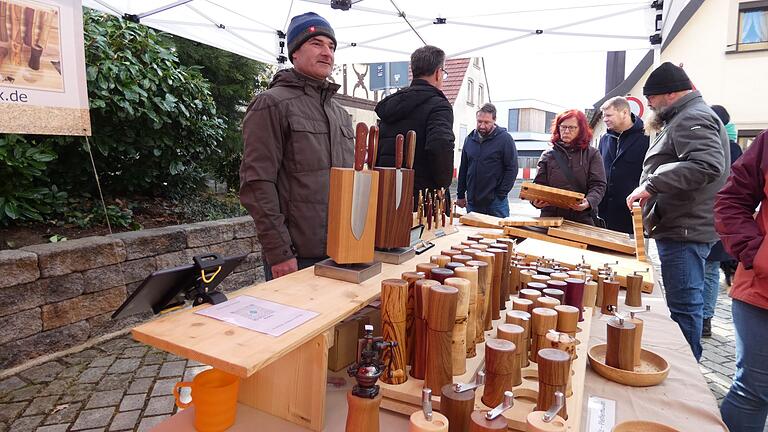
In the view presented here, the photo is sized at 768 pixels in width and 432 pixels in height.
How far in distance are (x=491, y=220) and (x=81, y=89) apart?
98.1 inches

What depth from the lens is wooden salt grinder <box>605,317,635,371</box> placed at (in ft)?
4.11

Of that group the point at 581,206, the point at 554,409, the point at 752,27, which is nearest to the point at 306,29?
the point at 554,409

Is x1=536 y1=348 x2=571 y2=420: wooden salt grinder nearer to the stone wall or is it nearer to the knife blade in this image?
the knife blade

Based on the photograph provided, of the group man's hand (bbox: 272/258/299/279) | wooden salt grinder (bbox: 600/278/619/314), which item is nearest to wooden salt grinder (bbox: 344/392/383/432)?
man's hand (bbox: 272/258/299/279)

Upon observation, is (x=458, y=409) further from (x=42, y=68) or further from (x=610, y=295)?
(x=42, y=68)

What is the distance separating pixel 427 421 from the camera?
797mm

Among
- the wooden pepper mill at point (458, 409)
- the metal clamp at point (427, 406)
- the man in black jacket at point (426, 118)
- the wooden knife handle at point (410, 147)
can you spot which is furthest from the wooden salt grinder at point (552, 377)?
the man in black jacket at point (426, 118)

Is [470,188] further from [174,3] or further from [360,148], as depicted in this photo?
[360,148]

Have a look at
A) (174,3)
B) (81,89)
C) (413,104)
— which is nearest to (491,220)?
(413,104)

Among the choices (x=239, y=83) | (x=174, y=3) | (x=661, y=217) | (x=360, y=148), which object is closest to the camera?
(x=360, y=148)

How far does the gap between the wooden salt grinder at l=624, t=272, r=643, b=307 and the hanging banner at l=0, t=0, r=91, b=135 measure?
2.86 metres

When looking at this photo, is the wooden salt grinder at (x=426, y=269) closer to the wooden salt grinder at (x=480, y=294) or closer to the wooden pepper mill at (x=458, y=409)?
the wooden salt grinder at (x=480, y=294)

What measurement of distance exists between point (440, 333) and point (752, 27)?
29.3ft

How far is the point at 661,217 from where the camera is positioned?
2.40 metres
